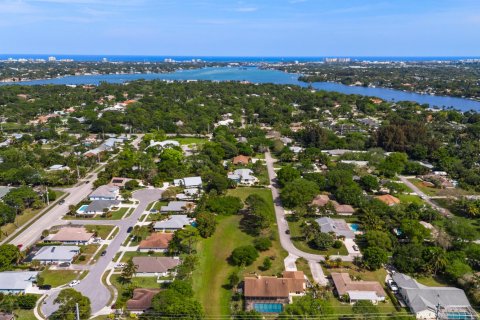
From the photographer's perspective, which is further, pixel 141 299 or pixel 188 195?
pixel 188 195

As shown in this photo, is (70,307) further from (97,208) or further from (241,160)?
(241,160)

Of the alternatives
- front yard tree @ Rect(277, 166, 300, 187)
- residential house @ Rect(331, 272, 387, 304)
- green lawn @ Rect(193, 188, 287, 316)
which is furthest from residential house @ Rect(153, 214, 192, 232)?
residential house @ Rect(331, 272, 387, 304)

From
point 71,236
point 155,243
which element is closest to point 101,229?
point 71,236

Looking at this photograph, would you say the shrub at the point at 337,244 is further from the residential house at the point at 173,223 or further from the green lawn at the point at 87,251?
the green lawn at the point at 87,251

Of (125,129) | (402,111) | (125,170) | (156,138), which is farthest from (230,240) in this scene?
(402,111)

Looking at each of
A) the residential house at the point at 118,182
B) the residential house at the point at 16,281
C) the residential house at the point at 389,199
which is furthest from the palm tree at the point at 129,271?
the residential house at the point at 389,199
